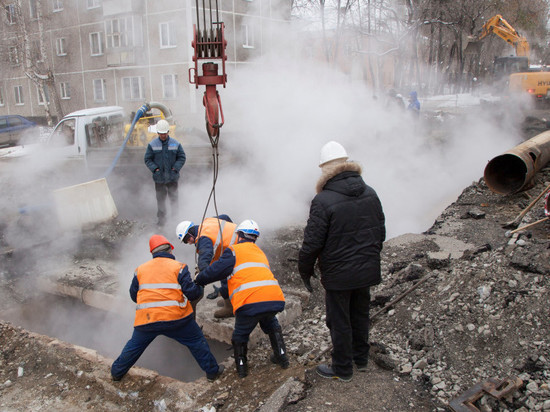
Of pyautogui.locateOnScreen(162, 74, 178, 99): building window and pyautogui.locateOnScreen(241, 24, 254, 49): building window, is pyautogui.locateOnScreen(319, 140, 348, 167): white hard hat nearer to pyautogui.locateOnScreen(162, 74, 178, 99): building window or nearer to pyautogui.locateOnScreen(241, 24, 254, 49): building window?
pyautogui.locateOnScreen(241, 24, 254, 49): building window

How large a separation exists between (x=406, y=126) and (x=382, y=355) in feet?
30.9

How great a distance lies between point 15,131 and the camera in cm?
1725

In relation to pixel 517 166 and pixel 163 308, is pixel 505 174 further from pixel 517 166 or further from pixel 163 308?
pixel 163 308

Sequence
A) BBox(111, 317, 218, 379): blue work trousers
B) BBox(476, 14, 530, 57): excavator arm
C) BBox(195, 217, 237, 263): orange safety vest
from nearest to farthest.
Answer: BBox(111, 317, 218, 379): blue work trousers
BBox(195, 217, 237, 263): orange safety vest
BBox(476, 14, 530, 57): excavator arm

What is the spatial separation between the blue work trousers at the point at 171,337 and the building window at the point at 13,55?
52.0ft

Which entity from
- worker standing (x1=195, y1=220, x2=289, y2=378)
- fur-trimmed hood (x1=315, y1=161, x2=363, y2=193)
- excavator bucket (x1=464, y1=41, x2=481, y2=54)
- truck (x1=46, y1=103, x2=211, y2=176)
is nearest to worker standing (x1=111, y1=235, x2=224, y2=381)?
worker standing (x1=195, y1=220, x2=289, y2=378)

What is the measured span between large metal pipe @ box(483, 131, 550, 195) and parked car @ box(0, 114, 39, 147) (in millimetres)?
15748

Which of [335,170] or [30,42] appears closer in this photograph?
[335,170]

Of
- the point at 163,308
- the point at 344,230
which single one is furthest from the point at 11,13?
the point at 344,230

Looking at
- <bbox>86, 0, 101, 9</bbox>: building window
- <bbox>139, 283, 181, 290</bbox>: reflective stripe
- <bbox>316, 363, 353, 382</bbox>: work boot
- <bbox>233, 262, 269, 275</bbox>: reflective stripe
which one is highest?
<bbox>86, 0, 101, 9</bbox>: building window

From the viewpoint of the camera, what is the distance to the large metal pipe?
7098 mm

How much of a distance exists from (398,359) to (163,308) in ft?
6.10

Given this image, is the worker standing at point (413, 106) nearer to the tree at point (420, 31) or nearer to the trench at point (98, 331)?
the tree at point (420, 31)

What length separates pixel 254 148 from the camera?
30.0ft
